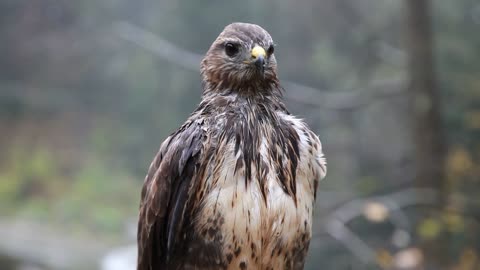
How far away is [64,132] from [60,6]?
736 millimetres

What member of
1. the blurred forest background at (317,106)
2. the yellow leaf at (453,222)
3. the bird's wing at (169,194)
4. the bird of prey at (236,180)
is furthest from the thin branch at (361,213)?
the bird's wing at (169,194)

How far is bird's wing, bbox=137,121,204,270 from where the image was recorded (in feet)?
5.08

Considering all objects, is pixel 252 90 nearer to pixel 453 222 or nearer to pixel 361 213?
pixel 361 213

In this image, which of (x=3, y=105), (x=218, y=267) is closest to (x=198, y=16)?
(x=3, y=105)

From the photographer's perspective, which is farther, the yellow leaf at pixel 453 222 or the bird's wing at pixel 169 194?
the yellow leaf at pixel 453 222

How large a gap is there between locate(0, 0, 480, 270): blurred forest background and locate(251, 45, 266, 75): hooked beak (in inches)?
71.3

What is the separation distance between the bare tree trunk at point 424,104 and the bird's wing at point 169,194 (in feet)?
7.22

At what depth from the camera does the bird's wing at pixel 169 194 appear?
1.55 meters

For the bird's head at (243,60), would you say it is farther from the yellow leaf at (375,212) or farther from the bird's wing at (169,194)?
the yellow leaf at (375,212)

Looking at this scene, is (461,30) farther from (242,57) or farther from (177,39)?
(242,57)

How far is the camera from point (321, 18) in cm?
351

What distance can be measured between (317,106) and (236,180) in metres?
2.04

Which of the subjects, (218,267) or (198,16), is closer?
(218,267)

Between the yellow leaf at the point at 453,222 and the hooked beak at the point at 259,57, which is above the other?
the yellow leaf at the point at 453,222
